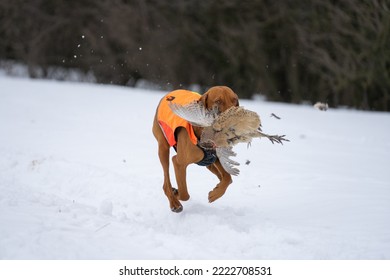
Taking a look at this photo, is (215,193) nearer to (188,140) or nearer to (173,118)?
(188,140)

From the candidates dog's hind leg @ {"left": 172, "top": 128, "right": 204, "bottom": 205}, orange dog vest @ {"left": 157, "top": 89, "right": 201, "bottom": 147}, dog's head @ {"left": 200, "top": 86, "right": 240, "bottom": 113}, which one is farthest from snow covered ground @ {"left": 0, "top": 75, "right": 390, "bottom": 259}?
dog's head @ {"left": 200, "top": 86, "right": 240, "bottom": 113}

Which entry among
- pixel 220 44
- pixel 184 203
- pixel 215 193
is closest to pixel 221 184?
→ pixel 215 193

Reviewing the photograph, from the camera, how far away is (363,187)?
19.4 ft

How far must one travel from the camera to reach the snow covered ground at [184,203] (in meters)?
3.96

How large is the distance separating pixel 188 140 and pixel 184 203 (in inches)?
36.2

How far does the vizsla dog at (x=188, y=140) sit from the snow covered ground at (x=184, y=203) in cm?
21

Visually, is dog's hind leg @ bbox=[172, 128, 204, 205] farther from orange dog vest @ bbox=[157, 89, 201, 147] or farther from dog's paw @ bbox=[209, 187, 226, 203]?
dog's paw @ bbox=[209, 187, 226, 203]

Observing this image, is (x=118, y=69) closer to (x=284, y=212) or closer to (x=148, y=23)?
(x=148, y=23)

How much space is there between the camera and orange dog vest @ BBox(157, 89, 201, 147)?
4.77 m

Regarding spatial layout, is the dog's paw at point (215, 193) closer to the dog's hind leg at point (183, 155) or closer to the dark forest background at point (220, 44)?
the dog's hind leg at point (183, 155)

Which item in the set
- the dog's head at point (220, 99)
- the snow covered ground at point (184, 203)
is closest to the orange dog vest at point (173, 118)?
the dog's head at point (220, 99)

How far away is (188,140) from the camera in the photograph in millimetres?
4801

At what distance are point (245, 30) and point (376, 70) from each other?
179 inches

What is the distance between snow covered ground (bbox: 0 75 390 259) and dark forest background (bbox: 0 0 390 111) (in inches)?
135
